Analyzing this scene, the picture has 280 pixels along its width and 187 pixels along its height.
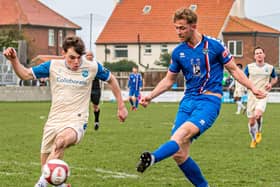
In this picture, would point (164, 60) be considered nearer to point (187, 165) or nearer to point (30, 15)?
point (30, 15)

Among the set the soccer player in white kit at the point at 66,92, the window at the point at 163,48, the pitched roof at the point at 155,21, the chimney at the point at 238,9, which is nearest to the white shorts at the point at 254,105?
the soccer player in white kit at the point at 66,92

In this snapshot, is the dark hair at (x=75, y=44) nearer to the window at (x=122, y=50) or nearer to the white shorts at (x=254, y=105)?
the white shorts at (x=254, y=105)

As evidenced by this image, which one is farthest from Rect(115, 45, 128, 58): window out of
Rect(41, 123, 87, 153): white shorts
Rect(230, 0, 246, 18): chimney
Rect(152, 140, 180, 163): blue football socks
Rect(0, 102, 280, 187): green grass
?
Rect(152, 140, 180, 163): blue football socks

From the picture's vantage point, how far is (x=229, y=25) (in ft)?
284

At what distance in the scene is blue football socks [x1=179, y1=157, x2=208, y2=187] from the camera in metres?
10.0

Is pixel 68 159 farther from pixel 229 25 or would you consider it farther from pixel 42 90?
pixel 229 25

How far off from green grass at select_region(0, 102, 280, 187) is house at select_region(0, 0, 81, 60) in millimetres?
64428

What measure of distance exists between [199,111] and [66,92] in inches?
62.1

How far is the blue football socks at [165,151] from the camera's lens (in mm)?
8930

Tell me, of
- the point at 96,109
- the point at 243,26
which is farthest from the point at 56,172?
the point at 243,26

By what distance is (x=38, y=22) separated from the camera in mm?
89062

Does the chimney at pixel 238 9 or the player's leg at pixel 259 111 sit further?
the chimney at pixel 238 9

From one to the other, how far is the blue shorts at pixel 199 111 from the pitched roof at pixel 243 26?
247ft

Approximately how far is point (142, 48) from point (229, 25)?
9232 mm
